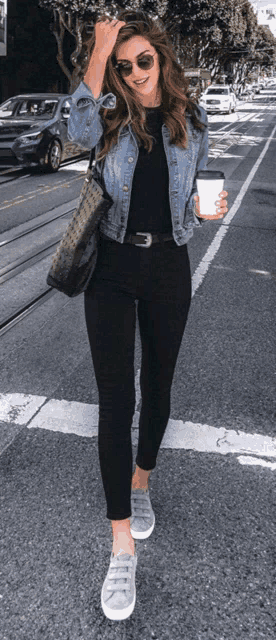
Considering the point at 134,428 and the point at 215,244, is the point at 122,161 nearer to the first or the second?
the point at 134,428

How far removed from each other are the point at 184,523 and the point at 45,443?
897 mm

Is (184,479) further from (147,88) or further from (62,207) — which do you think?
(62,207)

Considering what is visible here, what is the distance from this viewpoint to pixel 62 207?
31.6 ft

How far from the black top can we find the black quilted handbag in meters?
0.10

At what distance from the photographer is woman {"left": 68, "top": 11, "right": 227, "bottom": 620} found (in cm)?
204

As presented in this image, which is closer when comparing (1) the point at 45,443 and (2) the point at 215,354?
(1) the point at 45,443

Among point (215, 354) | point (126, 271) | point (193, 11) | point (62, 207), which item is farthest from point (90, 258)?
point (193, 11)

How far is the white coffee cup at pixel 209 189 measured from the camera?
2086 mm

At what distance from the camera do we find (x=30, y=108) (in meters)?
14.2

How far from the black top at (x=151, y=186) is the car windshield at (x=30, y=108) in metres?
12.2

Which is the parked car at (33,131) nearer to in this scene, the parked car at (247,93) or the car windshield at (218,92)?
the car windshield at (218,92)

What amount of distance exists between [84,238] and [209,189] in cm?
45

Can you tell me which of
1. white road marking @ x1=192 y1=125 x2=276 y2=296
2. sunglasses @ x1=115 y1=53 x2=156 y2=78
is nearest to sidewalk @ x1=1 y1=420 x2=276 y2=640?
sunglasses @ x1=115 y1=53 x2=156 y2=78

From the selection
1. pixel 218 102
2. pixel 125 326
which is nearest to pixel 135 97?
pixel 125 326
